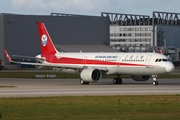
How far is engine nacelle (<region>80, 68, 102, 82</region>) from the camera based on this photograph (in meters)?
51.3

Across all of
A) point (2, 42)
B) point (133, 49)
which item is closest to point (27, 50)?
point (2, 42)

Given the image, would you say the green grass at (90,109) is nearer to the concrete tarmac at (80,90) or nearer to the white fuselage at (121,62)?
the concrete tarmac at (80,90)

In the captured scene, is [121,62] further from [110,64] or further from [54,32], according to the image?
[54,32]

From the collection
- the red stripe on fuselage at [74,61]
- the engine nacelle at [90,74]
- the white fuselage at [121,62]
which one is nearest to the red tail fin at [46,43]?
the red stripe on fuselage at [74,61]

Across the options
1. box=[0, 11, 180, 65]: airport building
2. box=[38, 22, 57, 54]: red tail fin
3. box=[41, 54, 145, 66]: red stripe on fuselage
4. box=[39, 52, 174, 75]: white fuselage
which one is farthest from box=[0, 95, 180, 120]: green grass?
box=[0, 11, 180, 65]: airport building

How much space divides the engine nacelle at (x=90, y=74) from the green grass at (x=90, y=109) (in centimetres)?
1929

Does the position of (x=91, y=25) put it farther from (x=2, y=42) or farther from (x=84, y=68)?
(x=84, y=68)

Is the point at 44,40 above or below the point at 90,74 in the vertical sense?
above

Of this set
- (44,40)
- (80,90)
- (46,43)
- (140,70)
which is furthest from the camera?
(44,40)

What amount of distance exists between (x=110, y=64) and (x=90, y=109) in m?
27.9

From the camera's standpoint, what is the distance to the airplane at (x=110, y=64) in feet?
166

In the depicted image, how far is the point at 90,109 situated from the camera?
25.6m

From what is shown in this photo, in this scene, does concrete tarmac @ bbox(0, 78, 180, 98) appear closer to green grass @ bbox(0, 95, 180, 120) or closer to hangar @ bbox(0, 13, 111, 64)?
green grass @ bbox(0, 95, 180, 120)

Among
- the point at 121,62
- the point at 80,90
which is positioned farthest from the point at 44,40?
the point at 80,90
